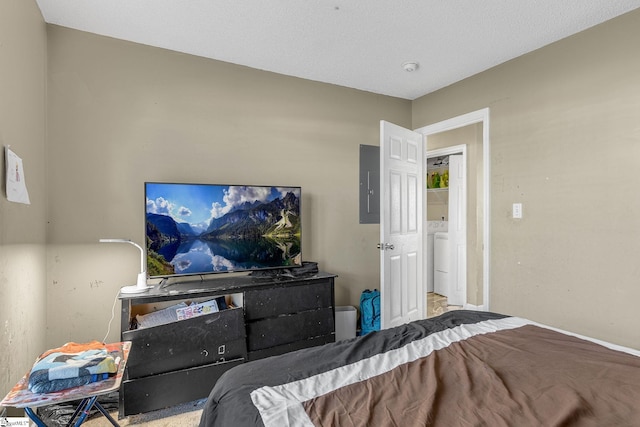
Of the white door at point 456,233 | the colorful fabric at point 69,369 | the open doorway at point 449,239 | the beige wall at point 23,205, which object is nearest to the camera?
the colorful fabric at point 69,369

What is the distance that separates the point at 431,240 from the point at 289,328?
136 inches

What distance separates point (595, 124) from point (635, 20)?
2.09 ft

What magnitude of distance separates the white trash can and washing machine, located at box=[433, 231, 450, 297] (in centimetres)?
228

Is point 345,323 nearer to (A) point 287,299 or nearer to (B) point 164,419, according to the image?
(A) point 287,299

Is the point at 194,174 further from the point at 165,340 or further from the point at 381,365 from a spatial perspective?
the point at 381,365

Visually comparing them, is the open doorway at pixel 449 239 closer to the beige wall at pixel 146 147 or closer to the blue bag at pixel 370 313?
the blue bag at pixel 370 313

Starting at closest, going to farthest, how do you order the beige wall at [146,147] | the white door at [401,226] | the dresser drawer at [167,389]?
1. the dresser drawer at [167,389]
2. the beige wall at [146,147]
3. the white door at [401,226]

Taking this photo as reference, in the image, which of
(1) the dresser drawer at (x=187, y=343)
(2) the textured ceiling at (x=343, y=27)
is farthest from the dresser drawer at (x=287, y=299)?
(2) the textured ceiling at (x=343, y=27)

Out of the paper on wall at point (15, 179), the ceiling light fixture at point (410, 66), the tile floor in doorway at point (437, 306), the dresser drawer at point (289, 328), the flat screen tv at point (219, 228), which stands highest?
the ceiling light fixture at point (410, 66)

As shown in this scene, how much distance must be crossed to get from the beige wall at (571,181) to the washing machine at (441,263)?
2032 mm

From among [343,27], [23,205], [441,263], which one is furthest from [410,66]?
[441,263]

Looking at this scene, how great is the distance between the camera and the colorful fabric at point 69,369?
1.40m

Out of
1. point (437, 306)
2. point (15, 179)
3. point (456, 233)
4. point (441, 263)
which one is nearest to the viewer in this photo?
point (15, 179)

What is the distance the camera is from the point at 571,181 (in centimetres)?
242
